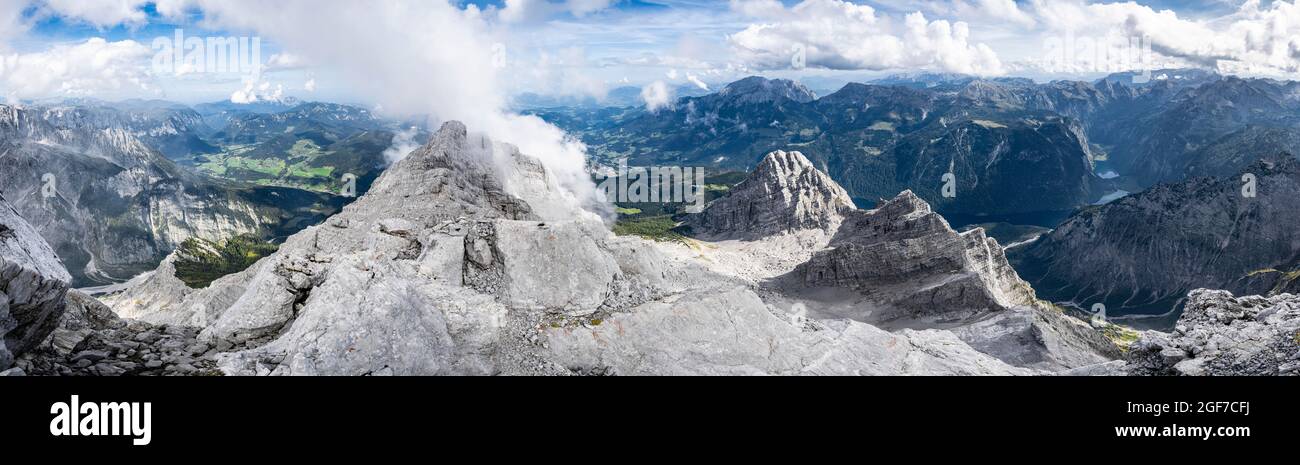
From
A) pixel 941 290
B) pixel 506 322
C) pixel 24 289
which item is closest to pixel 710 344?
pixel 506 322

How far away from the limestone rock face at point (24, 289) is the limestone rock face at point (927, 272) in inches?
3867

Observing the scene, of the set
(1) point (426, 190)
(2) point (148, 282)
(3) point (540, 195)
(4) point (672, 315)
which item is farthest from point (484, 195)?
(4) point (672, 315)

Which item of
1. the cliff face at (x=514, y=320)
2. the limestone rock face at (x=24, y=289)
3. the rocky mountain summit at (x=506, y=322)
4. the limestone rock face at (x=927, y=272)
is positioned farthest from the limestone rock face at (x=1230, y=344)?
the limestone rock face at (x=927, y=272)

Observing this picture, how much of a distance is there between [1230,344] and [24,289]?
44.7 m

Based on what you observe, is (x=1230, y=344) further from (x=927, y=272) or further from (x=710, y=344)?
(x=927, y=272)

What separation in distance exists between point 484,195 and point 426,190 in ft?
33.4

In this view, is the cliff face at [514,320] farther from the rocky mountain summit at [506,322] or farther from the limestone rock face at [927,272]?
the limestone rock face at [927,272]

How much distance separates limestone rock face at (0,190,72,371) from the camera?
18.1 m

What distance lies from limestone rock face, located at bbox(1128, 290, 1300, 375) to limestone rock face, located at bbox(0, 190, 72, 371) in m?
41.7

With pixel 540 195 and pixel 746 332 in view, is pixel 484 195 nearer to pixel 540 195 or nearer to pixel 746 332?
pixel 540 195

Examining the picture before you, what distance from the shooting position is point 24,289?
18641mm

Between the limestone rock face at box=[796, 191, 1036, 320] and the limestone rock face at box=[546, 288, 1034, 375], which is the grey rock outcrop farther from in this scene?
the limestone rock face at box=[546, 288, 1034, 375]

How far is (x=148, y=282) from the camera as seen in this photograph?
8844cm

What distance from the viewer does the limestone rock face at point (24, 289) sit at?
18.1m
